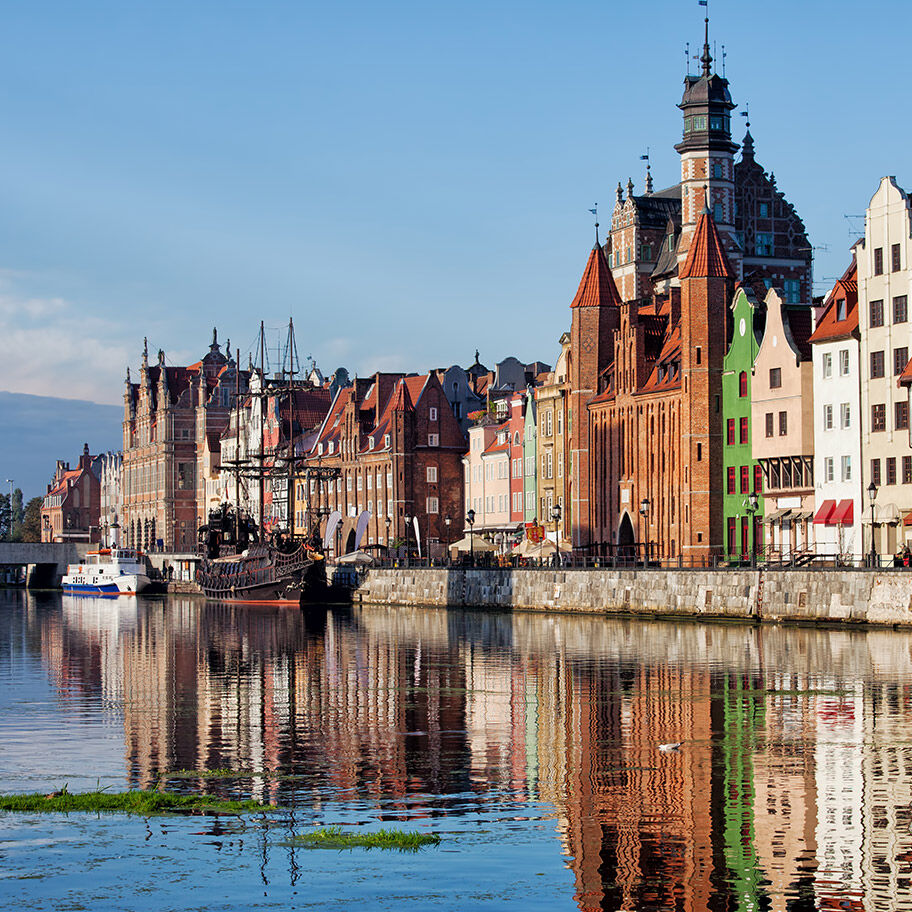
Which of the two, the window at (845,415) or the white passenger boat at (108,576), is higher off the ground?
the window at (845,415)

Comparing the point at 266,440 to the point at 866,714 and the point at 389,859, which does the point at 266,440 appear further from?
the point at 389,859

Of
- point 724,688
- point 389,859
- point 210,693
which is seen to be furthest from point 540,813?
point 210,693

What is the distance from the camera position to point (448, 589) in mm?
101000

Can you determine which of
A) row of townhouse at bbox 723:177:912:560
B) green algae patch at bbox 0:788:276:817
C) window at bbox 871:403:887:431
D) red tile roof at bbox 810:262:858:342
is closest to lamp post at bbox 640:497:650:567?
row of townhouse at bbox 723:177:912:560

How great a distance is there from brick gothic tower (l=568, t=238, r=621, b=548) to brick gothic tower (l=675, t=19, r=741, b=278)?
16.6m

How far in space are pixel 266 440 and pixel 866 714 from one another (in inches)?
5889

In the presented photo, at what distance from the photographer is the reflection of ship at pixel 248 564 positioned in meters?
118

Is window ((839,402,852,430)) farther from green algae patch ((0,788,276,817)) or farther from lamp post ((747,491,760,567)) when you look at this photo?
green algae patch ((0,788,276,817))

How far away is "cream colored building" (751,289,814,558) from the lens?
8538cm

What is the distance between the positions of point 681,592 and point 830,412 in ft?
41.7

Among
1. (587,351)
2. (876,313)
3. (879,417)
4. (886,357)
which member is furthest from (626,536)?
(886,357)

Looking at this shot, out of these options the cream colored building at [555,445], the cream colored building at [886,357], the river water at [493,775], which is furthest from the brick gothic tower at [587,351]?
the river water at [493,775]

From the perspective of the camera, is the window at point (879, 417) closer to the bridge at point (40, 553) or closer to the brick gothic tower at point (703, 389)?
the brick gothic tower at point (703, 389)

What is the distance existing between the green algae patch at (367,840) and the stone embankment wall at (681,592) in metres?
41.3
